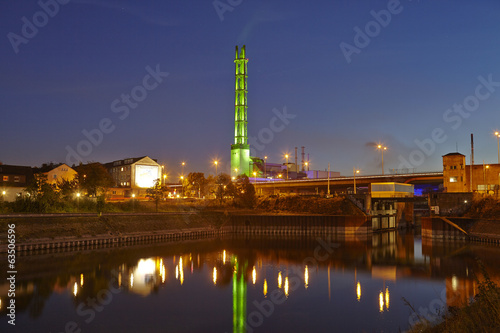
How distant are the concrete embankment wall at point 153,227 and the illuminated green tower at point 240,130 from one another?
2193 inches

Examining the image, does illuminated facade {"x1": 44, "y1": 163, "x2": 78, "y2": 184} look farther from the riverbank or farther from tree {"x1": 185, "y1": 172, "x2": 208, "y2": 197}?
tree {"x1": 185, "y1": 172, "x2": 208, "y2": 197}

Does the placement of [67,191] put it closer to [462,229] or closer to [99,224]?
[99,224]

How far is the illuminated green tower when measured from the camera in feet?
458

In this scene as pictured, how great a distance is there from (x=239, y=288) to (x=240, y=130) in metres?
108

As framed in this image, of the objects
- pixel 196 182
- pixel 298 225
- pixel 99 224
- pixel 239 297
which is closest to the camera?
pixel 239 297

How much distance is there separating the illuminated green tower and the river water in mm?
80856

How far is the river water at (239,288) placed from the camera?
26172mm

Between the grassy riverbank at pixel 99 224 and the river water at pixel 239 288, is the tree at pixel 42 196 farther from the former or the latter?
the river water at pixel 239 288

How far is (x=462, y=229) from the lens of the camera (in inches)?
2569

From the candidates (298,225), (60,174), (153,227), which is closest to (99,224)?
(153,227)

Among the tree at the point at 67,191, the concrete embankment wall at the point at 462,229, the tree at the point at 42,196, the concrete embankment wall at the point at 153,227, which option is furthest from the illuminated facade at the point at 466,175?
the tree at the point at 67,191

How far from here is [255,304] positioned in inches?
1217

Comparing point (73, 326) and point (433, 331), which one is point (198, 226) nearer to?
point (73, 326)

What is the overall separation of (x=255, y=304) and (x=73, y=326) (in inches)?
501
